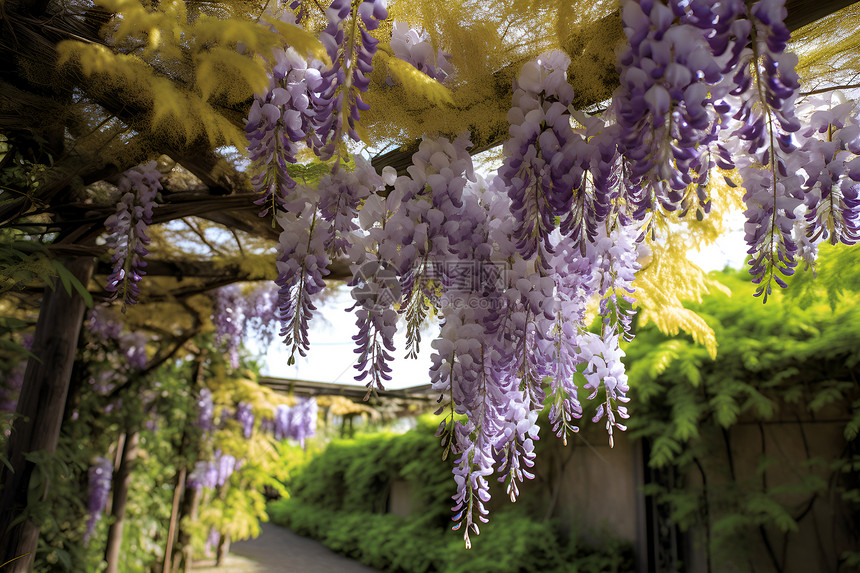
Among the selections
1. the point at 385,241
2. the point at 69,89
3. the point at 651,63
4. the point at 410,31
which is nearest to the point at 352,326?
the point at 385,241

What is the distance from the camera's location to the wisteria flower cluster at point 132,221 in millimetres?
1941

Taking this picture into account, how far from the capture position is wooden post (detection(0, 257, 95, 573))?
85.7 inches

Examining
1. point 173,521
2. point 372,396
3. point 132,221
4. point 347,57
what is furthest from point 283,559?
point 347,57

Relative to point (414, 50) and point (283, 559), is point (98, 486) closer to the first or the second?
point (283, 559)

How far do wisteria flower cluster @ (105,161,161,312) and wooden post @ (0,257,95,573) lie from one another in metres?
0.54

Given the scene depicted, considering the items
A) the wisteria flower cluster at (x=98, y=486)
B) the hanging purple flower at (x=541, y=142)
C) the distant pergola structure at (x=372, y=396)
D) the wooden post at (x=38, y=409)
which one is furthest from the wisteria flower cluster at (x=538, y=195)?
the distant pergola structure at (x=372, y=396)

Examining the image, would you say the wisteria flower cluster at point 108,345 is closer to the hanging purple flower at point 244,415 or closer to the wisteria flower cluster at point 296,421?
the hanging purple flower at point 244,415

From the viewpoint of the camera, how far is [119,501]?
164 inches

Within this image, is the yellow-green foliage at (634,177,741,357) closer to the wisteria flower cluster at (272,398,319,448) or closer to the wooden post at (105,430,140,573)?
the wooden post at (105,430,140,573)

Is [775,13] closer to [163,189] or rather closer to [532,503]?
[163,189]

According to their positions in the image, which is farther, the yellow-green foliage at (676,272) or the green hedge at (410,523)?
the green hedge at (410,523)

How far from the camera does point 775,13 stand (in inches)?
30.5

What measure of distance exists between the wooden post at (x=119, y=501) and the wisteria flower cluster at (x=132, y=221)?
2925 millimetres

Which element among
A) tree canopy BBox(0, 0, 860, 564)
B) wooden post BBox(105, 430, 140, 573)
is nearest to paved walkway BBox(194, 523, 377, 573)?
wooden post BBox(105, 430, 140, 573)
